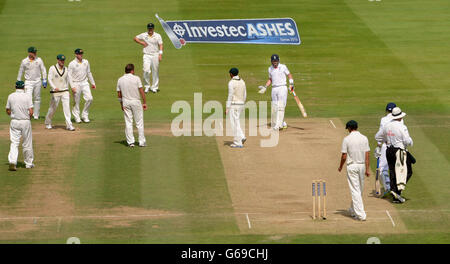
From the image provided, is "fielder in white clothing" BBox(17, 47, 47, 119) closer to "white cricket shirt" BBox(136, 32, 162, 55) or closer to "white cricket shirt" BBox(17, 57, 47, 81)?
"white cricket shirt" BBox(17, 57, 47, 81)

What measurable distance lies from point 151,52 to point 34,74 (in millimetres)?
5009

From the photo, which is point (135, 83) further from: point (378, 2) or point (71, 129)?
point (378, 2)

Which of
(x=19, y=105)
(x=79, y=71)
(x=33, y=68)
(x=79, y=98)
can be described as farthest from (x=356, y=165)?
(x=33, y=68)

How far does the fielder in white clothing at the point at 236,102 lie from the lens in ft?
80.5

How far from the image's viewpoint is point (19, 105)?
22375 mm

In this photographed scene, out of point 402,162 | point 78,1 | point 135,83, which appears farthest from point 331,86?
point 78,1

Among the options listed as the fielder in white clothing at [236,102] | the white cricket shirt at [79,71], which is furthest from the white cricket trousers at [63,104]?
the fielder in white clothing at [236,102]

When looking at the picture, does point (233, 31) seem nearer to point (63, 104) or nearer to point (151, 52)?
point (151, 52)

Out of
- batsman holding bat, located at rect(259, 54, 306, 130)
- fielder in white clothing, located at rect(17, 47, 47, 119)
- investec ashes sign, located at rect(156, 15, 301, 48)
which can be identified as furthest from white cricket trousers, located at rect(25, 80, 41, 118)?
investec ashes sign, located at rect(156, 15, 301, 48)

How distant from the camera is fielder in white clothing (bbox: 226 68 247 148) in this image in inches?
966

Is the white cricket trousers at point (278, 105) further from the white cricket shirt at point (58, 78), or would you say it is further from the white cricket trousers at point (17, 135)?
the white cricket trousers at point (17, 135)

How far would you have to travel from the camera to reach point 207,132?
2639 centimetres

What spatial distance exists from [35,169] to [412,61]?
1777cm

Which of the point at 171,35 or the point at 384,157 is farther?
the point at 171,35
